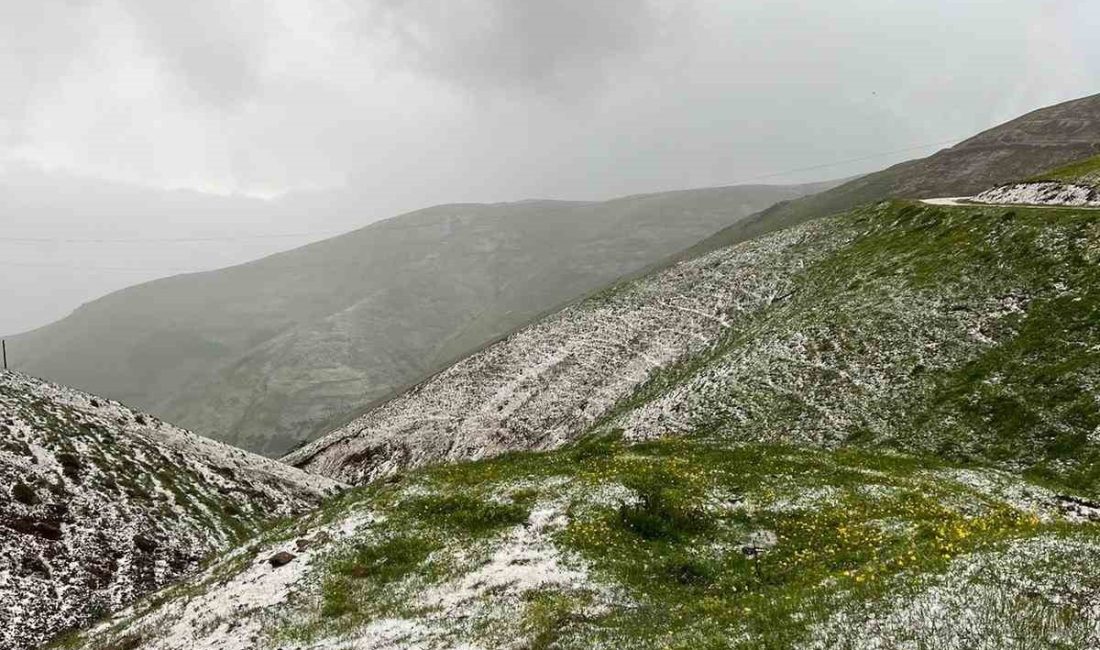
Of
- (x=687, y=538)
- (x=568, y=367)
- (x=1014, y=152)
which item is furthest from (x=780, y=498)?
(x=1014, y=152)

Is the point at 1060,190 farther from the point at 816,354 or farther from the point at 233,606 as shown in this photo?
the point at 233,606

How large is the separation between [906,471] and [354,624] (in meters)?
25.9

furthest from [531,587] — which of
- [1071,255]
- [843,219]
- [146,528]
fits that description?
[843,219]

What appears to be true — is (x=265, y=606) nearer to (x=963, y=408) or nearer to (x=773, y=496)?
(x=773, y=496)

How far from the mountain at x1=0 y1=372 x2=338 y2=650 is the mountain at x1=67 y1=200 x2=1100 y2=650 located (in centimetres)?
316

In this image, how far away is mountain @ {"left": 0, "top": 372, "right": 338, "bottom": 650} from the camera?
92.8 feet

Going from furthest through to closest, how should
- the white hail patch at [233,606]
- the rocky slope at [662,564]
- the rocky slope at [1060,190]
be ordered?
1. the rocky slope at [1060,190]
2. the white hail patch at [233,606]
3. the rocky slope at [662,564]

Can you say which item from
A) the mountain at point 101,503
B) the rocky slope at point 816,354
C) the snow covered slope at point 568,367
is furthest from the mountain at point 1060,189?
the mountain at point 101,503

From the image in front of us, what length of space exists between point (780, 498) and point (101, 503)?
34.2 metres

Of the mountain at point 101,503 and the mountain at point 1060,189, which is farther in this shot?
the mountain at point 1060,189

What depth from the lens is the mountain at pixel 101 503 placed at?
92.8 ft

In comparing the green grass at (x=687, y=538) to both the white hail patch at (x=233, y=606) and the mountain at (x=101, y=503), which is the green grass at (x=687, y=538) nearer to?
the white hail patch at (x=233, y=606)

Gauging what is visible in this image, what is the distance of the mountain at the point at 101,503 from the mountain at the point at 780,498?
316 centimetres

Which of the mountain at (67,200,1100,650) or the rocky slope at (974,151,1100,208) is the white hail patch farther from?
the rocky slope at (974,151,1100,208)
